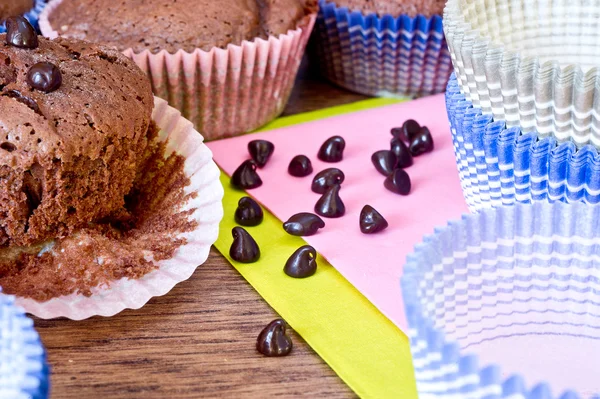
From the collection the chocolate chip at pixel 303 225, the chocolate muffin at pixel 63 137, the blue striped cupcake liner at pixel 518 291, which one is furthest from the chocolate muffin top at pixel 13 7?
the blue striped cupcake liner at pixel 518 291

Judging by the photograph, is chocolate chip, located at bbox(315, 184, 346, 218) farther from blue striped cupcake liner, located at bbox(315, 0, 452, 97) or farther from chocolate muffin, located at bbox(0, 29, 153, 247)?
blue striped cupcake liner, located at bbox(315, 0, 452, 97)

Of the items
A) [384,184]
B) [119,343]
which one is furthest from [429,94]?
[119,343]

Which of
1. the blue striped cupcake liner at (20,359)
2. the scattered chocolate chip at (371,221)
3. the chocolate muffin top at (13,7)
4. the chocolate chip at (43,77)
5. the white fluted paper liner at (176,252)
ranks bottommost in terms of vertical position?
the scattered chocolate chip at (371,221)

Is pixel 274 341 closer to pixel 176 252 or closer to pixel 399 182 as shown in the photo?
pixel 176 252

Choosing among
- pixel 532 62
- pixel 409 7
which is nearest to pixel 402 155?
pixel 409 7

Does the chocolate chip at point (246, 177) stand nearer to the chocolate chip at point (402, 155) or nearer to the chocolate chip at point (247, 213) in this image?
the chocolate chip at point (247, 213)
